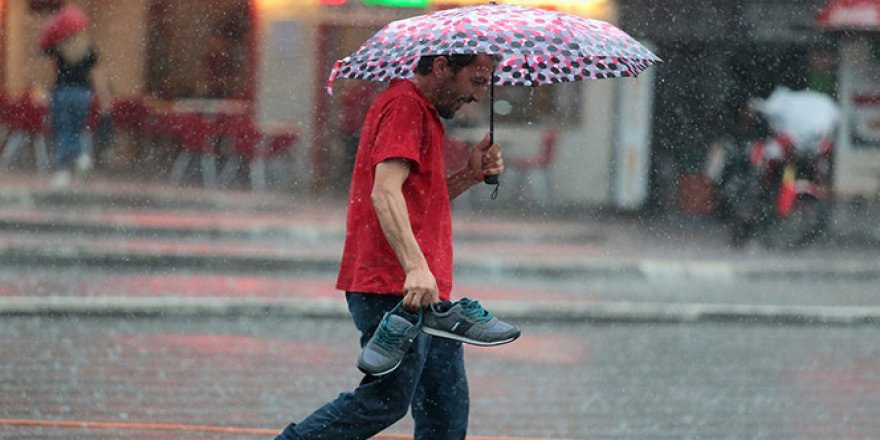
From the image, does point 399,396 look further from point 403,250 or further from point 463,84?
point 463,84

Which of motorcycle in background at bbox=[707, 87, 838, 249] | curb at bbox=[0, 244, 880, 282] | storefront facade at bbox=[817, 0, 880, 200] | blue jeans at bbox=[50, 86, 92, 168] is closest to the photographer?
curb at bbox=[0, 244, 880, 282]

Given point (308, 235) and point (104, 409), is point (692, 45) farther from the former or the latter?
point (104, 409)

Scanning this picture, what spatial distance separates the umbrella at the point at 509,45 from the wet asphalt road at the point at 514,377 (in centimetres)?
199

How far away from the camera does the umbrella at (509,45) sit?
4.55 meters

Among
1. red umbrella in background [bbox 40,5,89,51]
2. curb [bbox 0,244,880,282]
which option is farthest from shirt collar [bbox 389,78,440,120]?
red umbrella in background [bbox 40,5,89,51]

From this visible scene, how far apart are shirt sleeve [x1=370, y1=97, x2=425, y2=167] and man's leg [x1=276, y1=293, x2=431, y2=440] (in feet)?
1.41

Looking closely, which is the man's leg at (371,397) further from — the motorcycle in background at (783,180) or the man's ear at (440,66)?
the motorcycle in background at (783,180)

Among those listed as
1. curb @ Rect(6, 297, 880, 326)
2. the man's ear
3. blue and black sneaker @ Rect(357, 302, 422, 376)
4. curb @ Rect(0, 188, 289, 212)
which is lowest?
curb @ Rect(0, 188, 289, 212)

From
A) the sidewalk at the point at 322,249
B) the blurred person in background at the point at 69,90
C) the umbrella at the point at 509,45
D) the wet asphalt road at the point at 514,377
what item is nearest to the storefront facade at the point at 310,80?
the sidewalk at the point at 322,249

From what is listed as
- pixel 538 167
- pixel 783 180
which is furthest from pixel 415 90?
pixel 538 167

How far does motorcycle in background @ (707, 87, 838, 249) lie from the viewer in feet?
53.1

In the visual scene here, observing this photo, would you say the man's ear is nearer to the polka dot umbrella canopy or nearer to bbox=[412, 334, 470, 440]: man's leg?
the polka dot umbrella canopy

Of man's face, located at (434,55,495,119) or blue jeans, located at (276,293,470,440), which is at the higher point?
man's face, located at (434,55,495,119)

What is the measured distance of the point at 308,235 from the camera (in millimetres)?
16359
